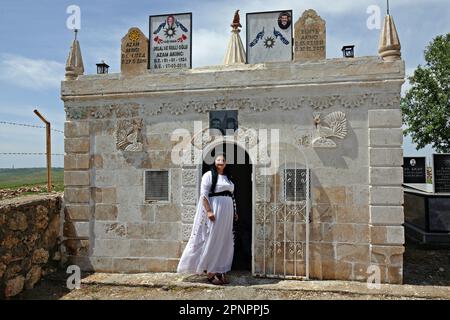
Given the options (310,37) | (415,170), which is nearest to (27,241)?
(310,37)

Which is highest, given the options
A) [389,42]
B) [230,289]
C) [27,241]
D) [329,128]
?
[389,42]

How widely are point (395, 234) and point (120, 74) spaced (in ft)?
17.6

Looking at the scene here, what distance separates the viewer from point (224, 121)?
18.7 ft

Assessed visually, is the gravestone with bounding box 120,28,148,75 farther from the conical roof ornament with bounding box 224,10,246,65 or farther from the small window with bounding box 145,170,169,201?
the conical roof ornament with bounding box 224,10,246,65

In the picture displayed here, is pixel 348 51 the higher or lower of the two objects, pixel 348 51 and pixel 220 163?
the higher

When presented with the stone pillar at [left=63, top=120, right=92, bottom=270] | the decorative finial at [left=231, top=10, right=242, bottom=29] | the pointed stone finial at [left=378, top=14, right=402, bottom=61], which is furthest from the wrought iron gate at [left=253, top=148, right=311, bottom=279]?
the decorative finial at [left=231, top=10, right=242, bottom=29]

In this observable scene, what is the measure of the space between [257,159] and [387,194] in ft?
6.86

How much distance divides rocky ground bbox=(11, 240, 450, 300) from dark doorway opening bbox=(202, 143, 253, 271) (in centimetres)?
84

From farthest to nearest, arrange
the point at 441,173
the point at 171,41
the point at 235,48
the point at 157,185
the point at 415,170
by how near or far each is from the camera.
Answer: the point at 415,170 → the point at 441,173 → the point at 235,48 → the point at 171,41 → the point at 157,185

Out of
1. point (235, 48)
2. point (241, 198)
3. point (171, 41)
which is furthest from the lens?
point (235, 48)

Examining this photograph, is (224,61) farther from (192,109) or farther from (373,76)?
(373,76)

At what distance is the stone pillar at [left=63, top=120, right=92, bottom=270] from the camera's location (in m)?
6.10

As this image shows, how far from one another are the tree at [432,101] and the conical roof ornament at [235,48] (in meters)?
14.2

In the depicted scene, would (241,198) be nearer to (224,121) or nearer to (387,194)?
(224,121)
